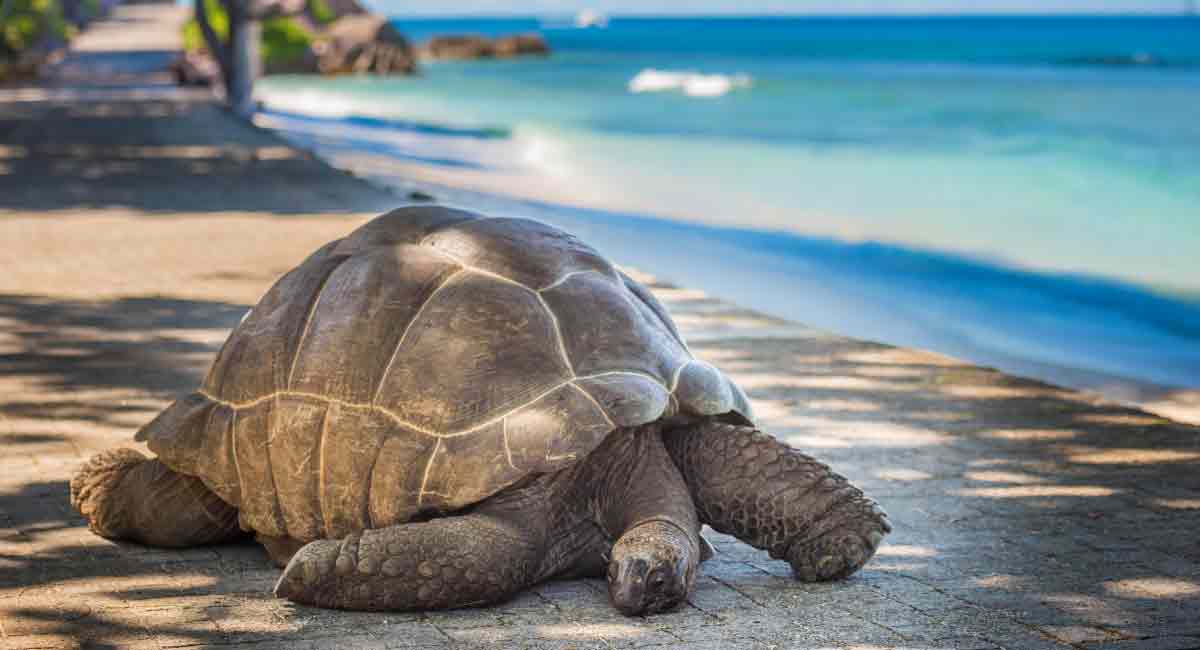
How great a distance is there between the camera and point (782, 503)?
17.2 feet

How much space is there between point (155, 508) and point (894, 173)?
1078 inches

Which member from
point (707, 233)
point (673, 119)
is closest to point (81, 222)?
point (707, 233)

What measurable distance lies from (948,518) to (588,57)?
4552 inches

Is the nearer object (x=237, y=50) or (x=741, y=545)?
(x=741, y=545)

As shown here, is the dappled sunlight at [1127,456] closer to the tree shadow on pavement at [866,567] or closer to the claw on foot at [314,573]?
the tree shadow on pavement at [866,567]

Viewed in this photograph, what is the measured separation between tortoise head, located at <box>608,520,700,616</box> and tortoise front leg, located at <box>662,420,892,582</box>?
0.36m

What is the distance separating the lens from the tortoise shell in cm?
508

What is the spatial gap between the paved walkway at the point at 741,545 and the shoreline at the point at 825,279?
1587mm

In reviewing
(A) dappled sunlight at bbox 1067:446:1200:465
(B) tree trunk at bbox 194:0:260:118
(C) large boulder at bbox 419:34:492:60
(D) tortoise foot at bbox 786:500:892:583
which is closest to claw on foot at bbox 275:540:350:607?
(D) tortoise foot at bbox 786:500:892:583

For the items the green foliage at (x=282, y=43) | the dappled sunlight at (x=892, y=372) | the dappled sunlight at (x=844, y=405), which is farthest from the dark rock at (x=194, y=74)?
the dappled sunlight at (x=844, y=405)

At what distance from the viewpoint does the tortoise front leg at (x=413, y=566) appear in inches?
193

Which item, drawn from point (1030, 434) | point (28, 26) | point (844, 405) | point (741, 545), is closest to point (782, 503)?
point (741, 545)

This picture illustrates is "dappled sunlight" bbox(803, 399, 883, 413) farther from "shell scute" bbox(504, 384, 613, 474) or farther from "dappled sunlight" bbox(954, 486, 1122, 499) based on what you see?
"shell scute" bbox(504, 384, 613, 474)

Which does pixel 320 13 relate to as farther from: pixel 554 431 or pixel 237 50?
pixel 554 431
